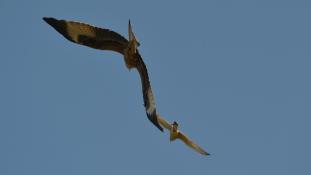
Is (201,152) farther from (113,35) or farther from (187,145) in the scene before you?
(113,35)

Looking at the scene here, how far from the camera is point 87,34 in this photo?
64.4 ft

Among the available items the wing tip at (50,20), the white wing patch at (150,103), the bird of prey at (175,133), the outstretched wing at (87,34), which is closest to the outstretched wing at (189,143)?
the bird of prey at (175,133)

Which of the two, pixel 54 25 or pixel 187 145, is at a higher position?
pixel 54 25

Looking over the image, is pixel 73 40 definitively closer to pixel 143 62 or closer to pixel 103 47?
pixel 103 47

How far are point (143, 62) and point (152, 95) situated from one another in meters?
0.87

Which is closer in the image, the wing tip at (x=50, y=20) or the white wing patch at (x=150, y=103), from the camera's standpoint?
the white wing patch at (x=150, y=103)

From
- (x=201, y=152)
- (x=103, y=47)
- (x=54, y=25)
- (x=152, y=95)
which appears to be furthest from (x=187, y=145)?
(x=54, y=25)

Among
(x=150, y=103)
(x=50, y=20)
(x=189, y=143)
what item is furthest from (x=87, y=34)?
(x=189, y=143)

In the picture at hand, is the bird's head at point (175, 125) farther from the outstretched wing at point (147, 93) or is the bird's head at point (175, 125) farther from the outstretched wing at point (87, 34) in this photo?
the outstretched wing at point (87, 34)

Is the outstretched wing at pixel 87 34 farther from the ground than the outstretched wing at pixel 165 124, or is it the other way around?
the outstretched wing at pixel 87 34

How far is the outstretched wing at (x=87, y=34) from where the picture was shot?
63.7 feet

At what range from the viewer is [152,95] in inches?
Result: 727

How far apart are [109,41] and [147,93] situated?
1.89 m

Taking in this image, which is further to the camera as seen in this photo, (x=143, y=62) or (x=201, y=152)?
(x=201, y=152)
